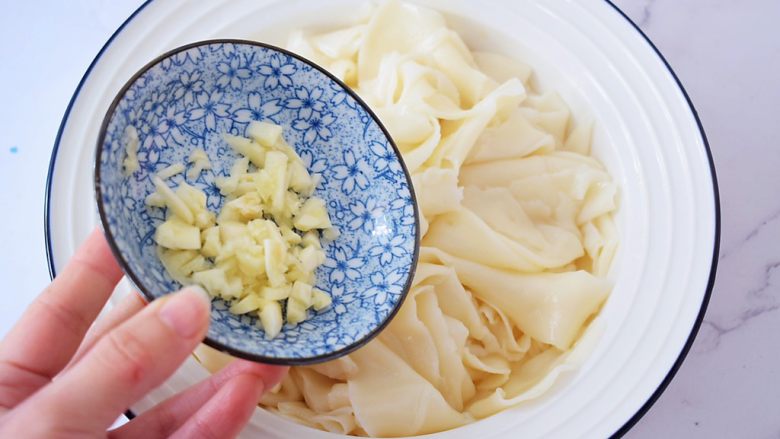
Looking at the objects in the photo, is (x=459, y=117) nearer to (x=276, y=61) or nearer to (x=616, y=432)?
(x=276, y=61)

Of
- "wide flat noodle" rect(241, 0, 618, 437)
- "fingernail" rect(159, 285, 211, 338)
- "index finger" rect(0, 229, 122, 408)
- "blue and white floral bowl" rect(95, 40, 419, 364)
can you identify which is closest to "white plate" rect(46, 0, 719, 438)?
"wide flat noodle" rect(241, 0, 618, 437)

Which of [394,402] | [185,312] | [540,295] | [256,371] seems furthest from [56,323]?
[540,295]

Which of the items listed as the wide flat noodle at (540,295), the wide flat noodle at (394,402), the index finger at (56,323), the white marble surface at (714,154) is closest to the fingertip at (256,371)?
the wide flat noodle at (394,402)

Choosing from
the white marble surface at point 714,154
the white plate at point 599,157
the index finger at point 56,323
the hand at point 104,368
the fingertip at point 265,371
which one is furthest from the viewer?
the white marble surface at point 714,154

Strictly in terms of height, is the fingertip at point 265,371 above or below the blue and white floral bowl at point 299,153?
below

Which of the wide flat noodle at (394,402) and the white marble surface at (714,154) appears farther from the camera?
the white marble surface at (714,154)

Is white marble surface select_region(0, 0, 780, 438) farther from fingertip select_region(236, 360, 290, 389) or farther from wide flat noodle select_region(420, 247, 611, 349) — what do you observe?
fingertip select_region(236, 360, 290, 389)

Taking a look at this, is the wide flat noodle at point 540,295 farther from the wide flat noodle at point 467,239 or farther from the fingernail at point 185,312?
the fingernail at point 185,312
